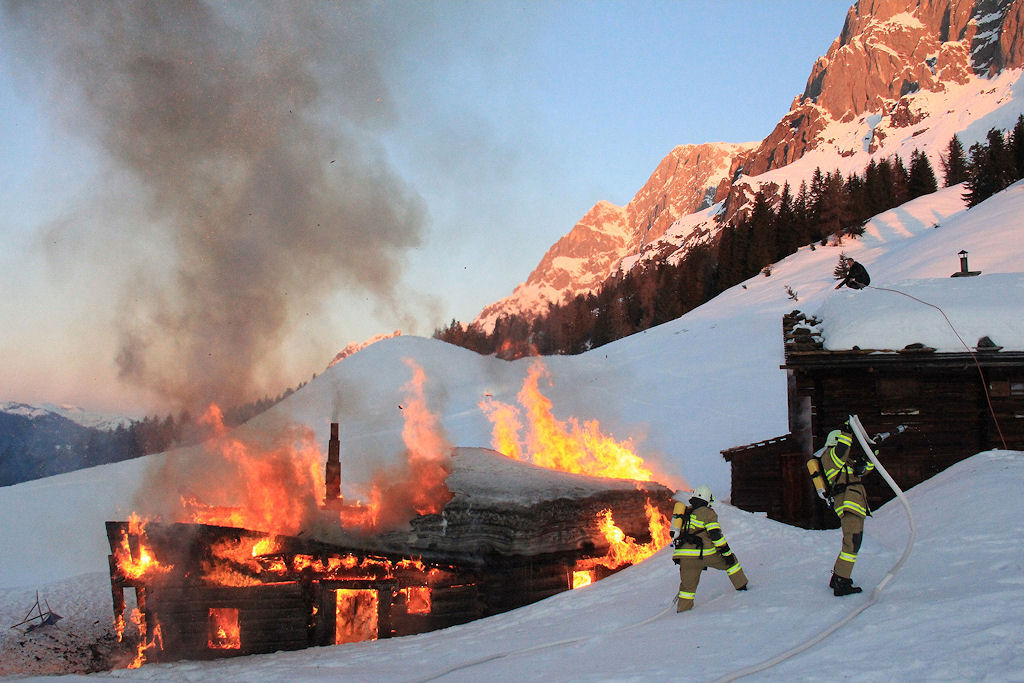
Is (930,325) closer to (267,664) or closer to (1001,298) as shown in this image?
(1001,298)

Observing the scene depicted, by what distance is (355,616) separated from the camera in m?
16.1

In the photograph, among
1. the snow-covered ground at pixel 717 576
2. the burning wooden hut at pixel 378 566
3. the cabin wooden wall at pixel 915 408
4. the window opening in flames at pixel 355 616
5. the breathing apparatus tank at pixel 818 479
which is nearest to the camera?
the snow-covered ground at pixel 717 576

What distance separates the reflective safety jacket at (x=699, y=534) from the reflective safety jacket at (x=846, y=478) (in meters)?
1.61

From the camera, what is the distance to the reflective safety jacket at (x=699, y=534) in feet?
32.8

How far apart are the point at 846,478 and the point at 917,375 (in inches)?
349

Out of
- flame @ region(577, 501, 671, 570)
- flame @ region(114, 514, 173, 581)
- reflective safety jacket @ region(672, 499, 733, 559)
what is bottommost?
flame @ region(577, 501, 671, 570)

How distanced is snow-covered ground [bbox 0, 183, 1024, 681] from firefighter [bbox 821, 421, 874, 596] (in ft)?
0.93

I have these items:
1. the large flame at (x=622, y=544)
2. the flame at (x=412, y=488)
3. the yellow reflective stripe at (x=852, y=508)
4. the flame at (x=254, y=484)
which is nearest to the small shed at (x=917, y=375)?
the large flame at (x=622, y=544)

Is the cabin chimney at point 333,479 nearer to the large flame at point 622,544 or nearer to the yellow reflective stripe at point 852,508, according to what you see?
the large flame at point 622,544

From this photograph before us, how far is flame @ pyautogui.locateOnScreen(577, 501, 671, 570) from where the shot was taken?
16.3 meters

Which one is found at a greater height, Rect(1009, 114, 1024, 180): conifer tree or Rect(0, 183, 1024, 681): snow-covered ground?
Rect(1009, 114, 1024, 180): conifer tree

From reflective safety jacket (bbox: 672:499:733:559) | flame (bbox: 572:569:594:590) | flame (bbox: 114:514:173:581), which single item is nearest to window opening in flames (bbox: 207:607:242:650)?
flame (bbox: 114:514:173:581)

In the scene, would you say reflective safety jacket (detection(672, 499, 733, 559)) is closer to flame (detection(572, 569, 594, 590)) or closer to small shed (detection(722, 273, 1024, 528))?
flame (detection(572, 569, 594, 590))

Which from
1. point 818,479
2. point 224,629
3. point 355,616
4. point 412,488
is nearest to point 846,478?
point 818,479
